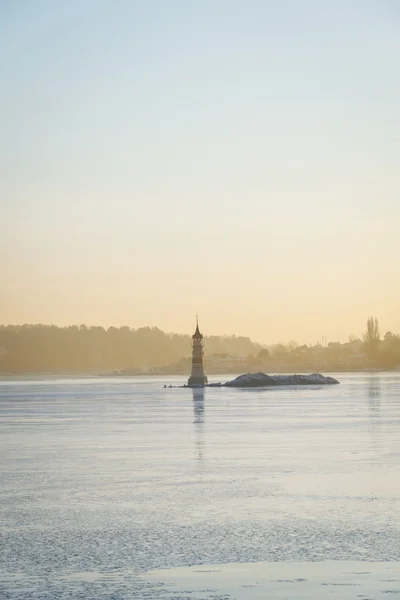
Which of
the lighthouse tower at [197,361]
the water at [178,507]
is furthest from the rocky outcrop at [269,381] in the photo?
the water at [178,507]

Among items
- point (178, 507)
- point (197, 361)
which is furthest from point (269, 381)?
point (178, 507)

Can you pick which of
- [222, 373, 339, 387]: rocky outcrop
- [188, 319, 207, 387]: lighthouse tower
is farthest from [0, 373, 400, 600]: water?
[222, 373, 339, 387]: rocky outcrop

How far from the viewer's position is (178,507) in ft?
74.5

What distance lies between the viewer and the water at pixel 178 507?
1636cm

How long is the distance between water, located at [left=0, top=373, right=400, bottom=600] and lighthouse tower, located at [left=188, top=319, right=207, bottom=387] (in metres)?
85.3

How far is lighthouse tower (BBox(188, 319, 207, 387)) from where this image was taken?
130 meters

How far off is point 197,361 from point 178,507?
11673cm

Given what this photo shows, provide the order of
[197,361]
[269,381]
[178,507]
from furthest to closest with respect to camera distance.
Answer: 1. [269,381]
2. [197,361]
3. [178,507]

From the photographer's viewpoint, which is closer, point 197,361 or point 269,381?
point 197,361

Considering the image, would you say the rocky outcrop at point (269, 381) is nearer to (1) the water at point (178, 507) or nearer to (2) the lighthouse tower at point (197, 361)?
(2) the lighthouse tower at point (197, 361)

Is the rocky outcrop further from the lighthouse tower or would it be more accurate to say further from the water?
the water

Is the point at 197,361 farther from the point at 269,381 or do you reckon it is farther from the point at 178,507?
the point at 178,507

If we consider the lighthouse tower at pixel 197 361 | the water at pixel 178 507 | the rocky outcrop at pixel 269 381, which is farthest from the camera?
the rocky outcrop at pixel 269 381

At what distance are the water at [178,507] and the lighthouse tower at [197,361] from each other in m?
85.3
